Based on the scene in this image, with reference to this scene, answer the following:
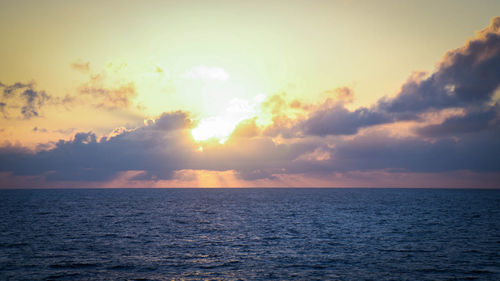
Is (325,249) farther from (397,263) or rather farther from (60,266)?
(60,266)

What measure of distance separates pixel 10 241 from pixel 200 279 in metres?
38.2

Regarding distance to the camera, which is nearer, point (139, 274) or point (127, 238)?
point (139, 274)

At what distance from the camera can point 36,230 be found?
62.6 metres

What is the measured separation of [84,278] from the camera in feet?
107

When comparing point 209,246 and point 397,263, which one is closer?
point 397,263

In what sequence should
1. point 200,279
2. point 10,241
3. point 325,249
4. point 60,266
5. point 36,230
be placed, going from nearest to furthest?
point 200,279
point 60,266
point 325,249
point 10,241
point 36,230

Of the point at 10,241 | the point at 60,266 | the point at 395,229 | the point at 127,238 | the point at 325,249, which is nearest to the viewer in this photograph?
the point at 60,266

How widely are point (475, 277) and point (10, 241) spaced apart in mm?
64179

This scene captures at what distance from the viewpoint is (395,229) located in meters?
67.6

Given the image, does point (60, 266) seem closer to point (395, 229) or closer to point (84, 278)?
point (84, 278)

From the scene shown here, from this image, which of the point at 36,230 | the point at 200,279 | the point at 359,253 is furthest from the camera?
the point at 36,230

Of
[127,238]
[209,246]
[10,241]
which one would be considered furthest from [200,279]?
[10,241]

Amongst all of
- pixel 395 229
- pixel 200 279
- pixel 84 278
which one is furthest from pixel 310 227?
pixel 84 278

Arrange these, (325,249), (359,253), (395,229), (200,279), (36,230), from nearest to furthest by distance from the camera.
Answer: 1. (200,279)
2. (359,253)
3. (325,249)
4. (36,230)
5. (395,229)
